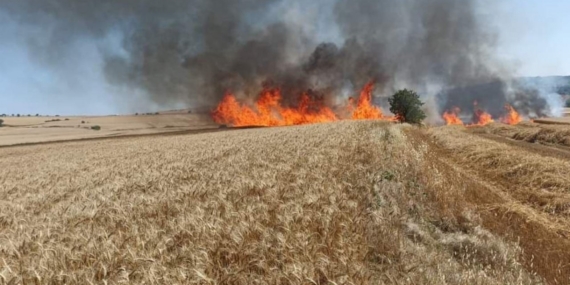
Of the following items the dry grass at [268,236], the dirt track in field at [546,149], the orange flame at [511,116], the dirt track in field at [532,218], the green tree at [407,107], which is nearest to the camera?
the dry grass at [268,236]

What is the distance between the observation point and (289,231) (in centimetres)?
448

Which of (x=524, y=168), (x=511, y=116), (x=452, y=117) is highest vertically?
(x=452, y=117)

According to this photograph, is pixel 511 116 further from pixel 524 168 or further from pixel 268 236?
pixel 268 236

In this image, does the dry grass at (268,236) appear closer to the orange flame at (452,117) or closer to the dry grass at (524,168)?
the dry grass at (524,168)

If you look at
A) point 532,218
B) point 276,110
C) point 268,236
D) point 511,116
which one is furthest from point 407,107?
point 268,236

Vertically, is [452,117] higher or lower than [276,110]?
lower

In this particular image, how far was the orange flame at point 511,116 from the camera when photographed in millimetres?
87287

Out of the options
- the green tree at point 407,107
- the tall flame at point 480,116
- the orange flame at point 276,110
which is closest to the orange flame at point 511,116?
the tall flame at point 480,116

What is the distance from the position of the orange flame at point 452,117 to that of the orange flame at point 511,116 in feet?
33.1

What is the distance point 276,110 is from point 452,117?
46.3 meters

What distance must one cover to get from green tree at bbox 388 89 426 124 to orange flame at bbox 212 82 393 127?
1434 centimetres

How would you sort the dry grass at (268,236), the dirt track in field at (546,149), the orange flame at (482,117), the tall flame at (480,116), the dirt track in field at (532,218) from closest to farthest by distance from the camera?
the dry grass at (268,236)
the dirt track in field at (532,218)
the dirt track in field at (546,149)
the orange flame at (482,117)
the tall flame at (480,116)

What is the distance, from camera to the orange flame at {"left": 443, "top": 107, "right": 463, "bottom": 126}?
93.3 meters

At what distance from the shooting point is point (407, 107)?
6488 cm
